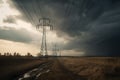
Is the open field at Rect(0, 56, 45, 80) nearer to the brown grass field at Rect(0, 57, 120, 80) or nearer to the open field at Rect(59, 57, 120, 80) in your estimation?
the brown grass field at Rect(0, 57, 120, 80)

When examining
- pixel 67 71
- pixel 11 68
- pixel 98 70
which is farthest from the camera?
pixel 67 71

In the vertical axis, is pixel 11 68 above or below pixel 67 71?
above

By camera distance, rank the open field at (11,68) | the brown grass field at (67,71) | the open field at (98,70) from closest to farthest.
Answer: the brown grass field at (67,71)
the open field at (98,70)
the open field at (11,68)

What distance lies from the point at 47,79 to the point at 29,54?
475ft

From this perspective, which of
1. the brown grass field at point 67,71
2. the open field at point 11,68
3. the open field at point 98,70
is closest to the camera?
the brown grass field at point 67,71

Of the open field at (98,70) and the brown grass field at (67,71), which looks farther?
the open field at (98,70)

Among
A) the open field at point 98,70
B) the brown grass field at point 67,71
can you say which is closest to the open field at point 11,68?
the brown grass field at point 67,71

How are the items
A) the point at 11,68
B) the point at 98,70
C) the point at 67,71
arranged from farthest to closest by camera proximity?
1. the point at 67,71
2. the point at 11,68
3. the point at 98,70

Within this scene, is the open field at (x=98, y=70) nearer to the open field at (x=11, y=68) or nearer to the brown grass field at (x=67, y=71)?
the brown grass field at (x=67, y=71)

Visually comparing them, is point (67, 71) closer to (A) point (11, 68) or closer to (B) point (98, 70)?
(B) point (98, 70)

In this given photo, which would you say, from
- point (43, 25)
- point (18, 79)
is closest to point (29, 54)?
point (43, 25)

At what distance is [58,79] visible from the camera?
86.4 ft

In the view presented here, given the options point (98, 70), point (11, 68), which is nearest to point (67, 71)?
point (98, 70)

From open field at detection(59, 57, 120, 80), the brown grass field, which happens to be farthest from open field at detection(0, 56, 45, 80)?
open field at detection(59, 57, 120, 80)
